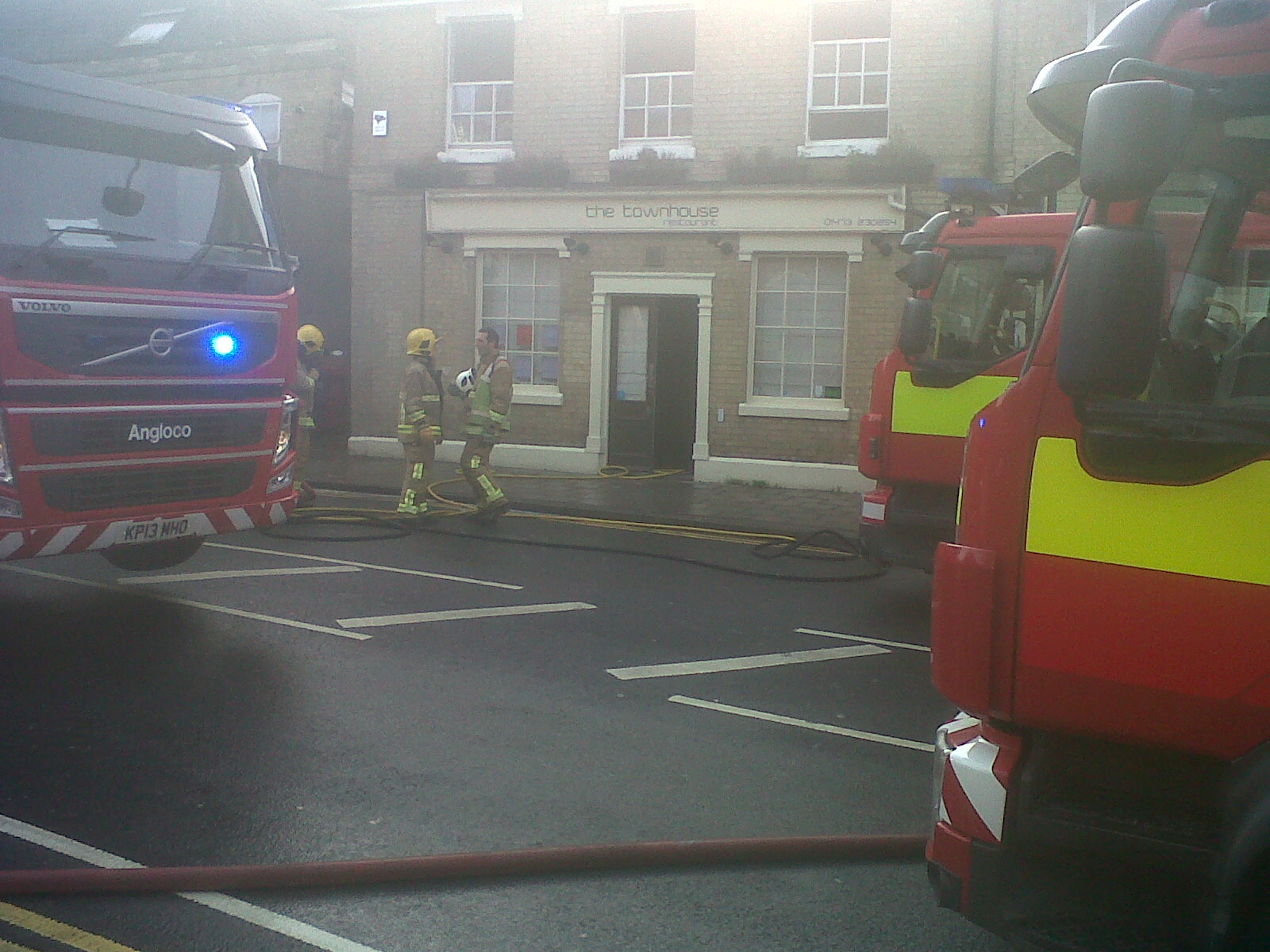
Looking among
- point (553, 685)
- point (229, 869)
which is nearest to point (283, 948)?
point (229, 869)

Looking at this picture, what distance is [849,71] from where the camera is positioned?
15.6 meters

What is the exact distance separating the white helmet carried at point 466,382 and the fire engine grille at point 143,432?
4464 millimetres

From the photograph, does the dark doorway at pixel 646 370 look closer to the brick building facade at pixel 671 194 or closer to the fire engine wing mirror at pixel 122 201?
the brick building facade at pixel 671 194

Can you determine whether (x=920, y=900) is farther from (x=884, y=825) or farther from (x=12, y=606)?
(x=12, y=606)

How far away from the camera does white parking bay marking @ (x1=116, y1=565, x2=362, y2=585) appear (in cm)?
827

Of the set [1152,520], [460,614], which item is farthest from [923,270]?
[1152,520]

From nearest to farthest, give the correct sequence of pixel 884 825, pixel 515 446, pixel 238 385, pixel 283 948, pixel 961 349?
1. pixel 283 948
2. pixel 884 825
3. pixel 238 385
4. pixel 961 349
5. pixel 515 446

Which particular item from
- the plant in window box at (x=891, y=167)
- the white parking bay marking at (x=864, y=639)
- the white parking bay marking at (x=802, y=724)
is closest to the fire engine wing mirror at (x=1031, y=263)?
the white parking bay marking at (x=864, y=639)

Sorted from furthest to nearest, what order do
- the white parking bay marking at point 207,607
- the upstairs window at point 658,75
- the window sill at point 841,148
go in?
the upstairs window at point 658,75 → the window sill at point 841,148 → the white parking bay marking at point 207,607

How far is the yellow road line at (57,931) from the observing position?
3307mm

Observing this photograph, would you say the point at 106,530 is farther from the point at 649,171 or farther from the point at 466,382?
the point at 649,171

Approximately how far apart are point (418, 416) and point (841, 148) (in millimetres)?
6982

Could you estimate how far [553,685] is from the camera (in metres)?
6.04

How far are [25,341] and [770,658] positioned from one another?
159 inches
